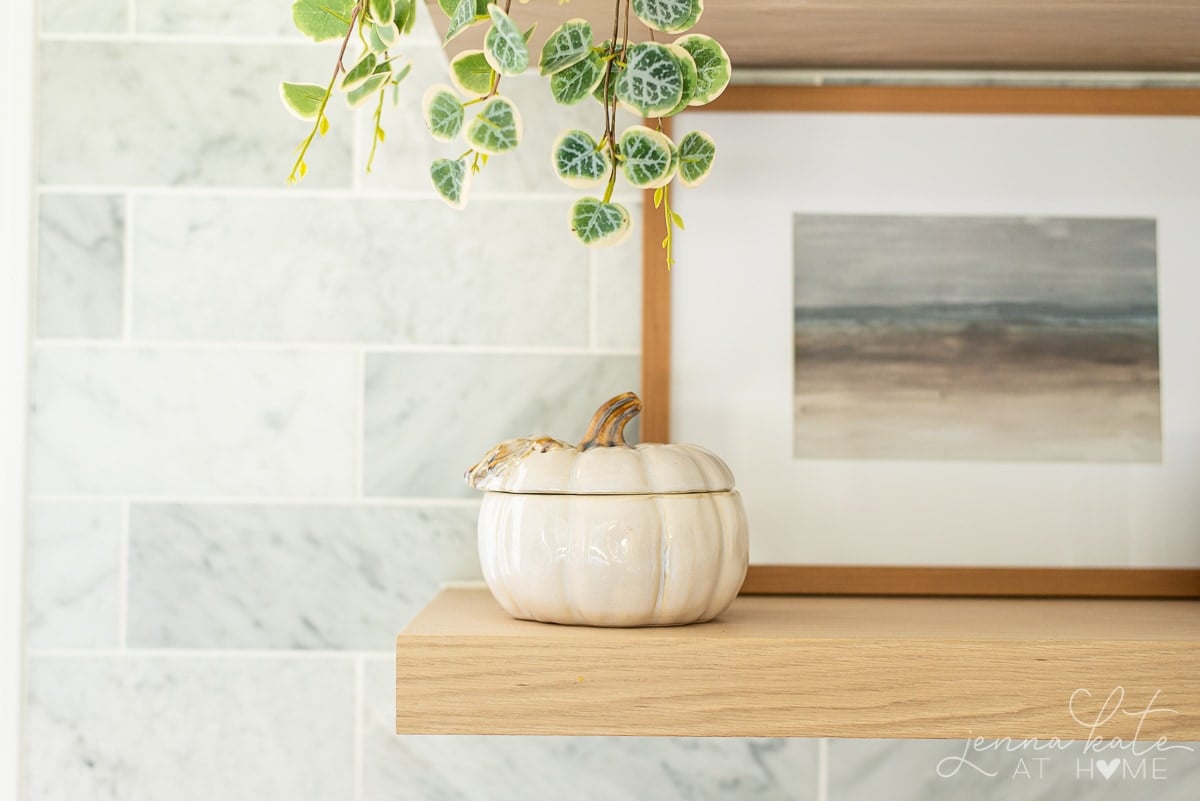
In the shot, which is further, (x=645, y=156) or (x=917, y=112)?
(x=917, y=112)

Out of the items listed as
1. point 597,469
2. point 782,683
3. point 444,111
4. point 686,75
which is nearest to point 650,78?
point 686,75

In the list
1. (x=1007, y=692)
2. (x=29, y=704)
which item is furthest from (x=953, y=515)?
(x=29, y=704)

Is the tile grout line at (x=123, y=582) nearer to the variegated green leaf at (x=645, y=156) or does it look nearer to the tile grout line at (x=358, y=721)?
the tile grout line at (x=358, y=721)

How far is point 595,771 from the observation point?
939 millimetres

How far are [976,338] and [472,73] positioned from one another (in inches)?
21.9

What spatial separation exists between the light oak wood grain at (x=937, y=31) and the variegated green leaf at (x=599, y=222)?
0.22 metres

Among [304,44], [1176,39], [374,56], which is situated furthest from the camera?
[304,44]

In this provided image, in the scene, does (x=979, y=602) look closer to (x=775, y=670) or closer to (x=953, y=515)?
(x=953, y=515)

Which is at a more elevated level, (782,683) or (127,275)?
(127,275)

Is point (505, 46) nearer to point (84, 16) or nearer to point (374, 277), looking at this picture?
point (374, 277)

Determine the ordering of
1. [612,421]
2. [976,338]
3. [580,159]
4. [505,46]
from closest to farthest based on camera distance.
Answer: [505,46], [580,159], [612,421], [976,338]

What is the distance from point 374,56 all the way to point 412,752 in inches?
25.2

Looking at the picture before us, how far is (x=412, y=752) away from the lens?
0.94m

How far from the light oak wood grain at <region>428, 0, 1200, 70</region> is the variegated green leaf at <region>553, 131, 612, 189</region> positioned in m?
0.18
